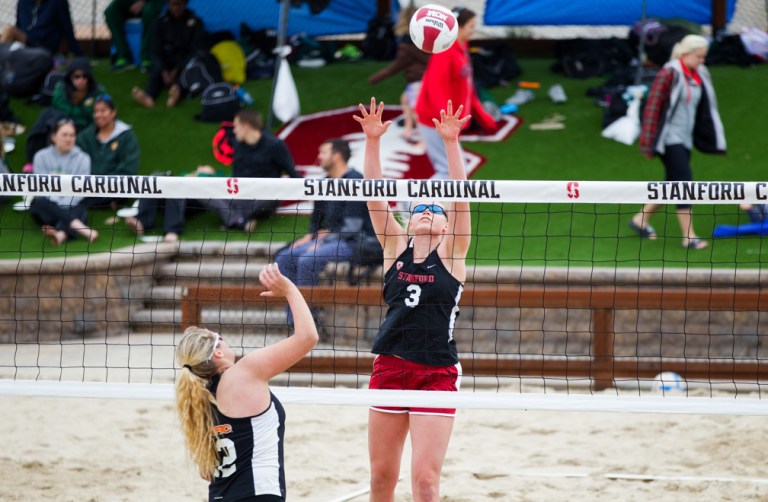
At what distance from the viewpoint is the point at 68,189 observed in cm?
505

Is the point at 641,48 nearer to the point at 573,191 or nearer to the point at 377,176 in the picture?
the point at 573,191

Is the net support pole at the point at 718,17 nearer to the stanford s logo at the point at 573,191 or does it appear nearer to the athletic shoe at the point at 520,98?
the athletic shoe at the point at 520,98

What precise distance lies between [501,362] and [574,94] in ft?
17.5

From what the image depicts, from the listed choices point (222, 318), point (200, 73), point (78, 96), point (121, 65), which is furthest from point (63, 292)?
point (121, 65)

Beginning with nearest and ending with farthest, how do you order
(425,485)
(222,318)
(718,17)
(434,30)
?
(425,485)
(434,30)
(222,318)
(718,17)

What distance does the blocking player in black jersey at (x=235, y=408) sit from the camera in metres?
3.93

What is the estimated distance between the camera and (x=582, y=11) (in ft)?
40.8

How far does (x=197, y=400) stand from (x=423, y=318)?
1.17m

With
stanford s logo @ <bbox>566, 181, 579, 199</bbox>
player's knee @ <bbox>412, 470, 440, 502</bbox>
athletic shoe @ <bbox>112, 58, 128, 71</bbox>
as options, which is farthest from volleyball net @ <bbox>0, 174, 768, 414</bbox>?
athletic shoe @ <bbox>112, 58, 128, 71</bbox>

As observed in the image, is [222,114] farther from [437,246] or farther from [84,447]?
[437,246]

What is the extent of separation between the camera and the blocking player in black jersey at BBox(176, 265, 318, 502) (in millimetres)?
3926

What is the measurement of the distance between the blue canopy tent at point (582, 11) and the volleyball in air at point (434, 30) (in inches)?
244

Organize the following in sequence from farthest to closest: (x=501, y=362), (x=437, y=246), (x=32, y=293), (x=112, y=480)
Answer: (x=32, y=293) → (x=501, y=362) → (x=112, y=480) → (x=437, y=246)

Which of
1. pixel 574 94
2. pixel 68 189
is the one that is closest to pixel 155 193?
pixel 68 189
